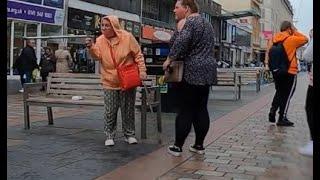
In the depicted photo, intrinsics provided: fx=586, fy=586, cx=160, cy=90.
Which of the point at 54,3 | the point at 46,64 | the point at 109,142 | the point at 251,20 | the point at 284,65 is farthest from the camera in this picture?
the point at 251,20

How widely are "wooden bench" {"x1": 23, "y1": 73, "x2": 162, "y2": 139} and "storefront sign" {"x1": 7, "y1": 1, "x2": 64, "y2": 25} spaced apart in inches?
345

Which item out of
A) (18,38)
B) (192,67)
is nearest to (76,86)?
(192,67)

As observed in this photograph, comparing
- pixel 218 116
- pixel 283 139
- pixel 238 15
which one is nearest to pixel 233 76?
pixel 218 116

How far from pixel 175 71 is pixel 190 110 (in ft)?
1.61

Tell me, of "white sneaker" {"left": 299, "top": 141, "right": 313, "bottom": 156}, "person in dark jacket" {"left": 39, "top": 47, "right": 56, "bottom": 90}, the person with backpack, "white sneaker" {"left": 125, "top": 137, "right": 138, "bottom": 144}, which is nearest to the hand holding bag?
"white sneaker" {"left": 125, "top": 137, "right": 138, "bottom": 144}

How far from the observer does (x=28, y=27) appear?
20.2 meters

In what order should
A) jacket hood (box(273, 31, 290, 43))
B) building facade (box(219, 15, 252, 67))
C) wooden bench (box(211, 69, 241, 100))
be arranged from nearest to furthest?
jacket hood (box(273, 31, 290, 43)) < wooden bench (box(211, 69, 241, 100)) < building facade (box(219, 15, 252, 67))

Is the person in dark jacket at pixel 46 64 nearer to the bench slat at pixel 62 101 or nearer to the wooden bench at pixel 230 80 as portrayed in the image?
the wooden bench at pixel 230 80

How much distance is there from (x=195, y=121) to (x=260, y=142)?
4.84ft

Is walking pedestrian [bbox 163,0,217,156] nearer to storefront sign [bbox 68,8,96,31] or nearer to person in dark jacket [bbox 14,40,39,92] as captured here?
person in dark jacket [bbox 14,40,39,92]

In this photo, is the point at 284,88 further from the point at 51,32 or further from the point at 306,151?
the point at 51,32

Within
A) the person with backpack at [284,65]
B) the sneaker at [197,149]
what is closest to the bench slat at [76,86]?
the sneaker at [197,149]

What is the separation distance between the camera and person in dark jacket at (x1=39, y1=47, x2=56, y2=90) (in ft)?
61.6

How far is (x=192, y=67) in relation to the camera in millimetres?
6594
